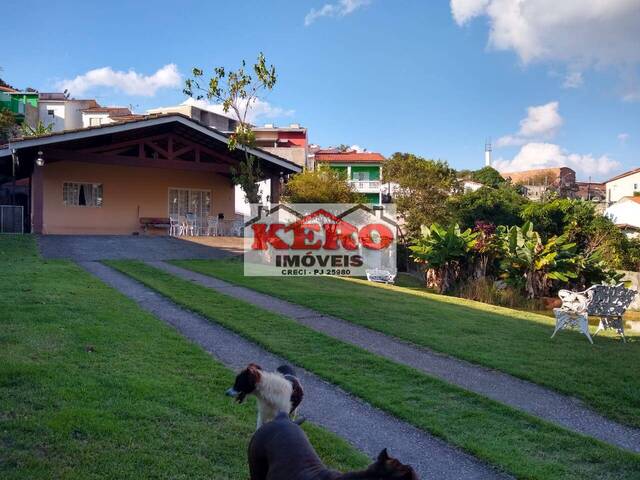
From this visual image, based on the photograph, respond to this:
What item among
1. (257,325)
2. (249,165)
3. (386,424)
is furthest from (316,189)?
(386,424)

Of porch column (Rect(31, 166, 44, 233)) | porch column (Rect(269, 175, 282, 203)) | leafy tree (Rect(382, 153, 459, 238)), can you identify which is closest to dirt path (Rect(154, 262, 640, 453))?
porch column (Rect(269, 175, 282, 203))

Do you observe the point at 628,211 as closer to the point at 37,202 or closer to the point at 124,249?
the point at 124,249

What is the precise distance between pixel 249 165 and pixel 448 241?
6945 mm

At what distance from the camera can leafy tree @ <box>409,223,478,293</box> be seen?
53.5ft

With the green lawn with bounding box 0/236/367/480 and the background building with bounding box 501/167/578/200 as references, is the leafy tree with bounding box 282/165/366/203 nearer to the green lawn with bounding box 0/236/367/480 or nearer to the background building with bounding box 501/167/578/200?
the green lawn with bounding box 0/236/367/480

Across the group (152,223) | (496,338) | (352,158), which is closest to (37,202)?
(152,223)

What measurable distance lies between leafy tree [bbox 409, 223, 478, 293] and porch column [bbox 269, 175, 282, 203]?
8268 millimetres

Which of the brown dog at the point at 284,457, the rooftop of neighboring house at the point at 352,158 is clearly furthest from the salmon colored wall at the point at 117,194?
the rooftop of neighboring house at the point at 352,158

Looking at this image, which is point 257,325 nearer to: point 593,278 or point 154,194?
point 593,278

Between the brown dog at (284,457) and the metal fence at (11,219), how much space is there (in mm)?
22932

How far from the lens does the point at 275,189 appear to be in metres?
23.9

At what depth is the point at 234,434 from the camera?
165 inches

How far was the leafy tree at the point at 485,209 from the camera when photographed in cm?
2636

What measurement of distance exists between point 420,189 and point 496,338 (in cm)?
2108
